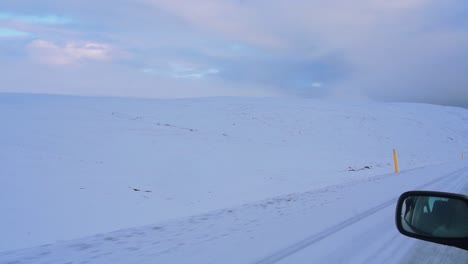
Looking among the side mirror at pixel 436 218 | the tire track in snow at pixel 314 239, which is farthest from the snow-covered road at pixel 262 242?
the side mirror at pixel 436 218

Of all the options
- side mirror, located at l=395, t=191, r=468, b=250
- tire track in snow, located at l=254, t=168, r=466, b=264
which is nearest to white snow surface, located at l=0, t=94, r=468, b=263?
tire track in snow, located at l=254, t=168, r=466, b=264

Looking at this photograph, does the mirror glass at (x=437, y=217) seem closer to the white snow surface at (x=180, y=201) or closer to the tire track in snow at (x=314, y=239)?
the white snow surface at (x=180, y=201)

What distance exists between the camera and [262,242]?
5.29 metres

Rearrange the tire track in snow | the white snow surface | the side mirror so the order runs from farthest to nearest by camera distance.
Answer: the white snow surface < the tire track in snow < the side mirror

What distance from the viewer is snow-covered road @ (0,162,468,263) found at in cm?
457

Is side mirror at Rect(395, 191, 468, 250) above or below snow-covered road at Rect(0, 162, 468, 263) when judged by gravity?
above

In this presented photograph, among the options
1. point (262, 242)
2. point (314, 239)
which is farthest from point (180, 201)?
point (314, 239)

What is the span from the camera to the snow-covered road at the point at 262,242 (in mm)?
4566

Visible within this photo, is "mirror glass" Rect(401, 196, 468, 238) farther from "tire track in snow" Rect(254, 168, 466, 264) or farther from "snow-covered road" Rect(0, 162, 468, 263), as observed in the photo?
"tire track in snow" Rect(254, 168, 466, 264)

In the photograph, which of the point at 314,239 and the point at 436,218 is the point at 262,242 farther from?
the point at 436,218

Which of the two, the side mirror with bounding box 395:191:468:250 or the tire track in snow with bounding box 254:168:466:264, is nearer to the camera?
the side mirror with bounding box 395:191:468:250

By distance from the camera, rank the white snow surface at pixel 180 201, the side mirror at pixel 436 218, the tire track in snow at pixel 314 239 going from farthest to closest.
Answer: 1. the white snow surface at pixel 180 201
2. the tire track in snow at pixel 314 239
3. the side mirror at pixel 436 218

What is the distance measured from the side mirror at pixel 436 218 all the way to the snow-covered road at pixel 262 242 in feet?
6.46

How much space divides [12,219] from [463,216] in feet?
23.8
